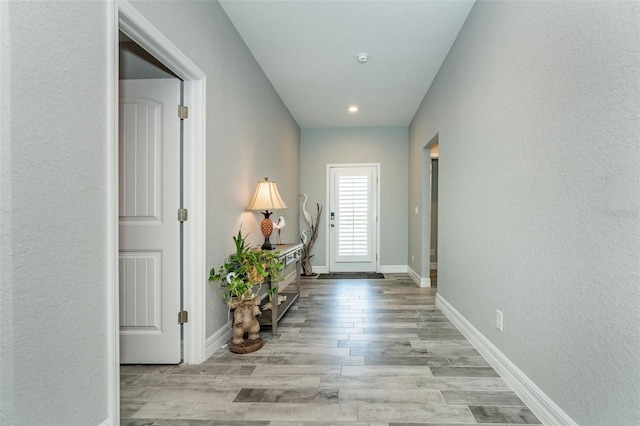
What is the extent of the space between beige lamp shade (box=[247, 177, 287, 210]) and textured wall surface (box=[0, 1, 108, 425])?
1.88 metres

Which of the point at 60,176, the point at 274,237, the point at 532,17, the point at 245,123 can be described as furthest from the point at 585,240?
the point at 274,237

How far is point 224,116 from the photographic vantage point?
280 centimetres

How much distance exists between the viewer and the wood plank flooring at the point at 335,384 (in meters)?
1.76

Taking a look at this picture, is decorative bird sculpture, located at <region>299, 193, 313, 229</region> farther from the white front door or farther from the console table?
the console table

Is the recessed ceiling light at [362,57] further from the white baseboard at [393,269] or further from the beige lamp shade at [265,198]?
the white baseboard at [393,269]

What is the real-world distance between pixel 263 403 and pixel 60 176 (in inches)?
56.8

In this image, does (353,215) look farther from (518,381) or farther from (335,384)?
(518,381)

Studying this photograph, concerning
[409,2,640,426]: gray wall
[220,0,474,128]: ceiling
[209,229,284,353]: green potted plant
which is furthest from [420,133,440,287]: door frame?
[209,229,284,353]: green potted plant

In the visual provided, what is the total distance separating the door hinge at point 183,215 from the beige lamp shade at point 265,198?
0.98m

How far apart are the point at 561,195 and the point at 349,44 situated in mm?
2431

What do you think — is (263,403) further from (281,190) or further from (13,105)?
(281,190)

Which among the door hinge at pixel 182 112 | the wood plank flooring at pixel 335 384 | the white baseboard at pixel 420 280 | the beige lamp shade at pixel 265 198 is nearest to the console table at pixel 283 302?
the wood plank flooring at pixel 335 384

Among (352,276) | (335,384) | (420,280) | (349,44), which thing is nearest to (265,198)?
(349,44)

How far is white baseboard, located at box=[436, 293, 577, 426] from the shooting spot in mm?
1626
